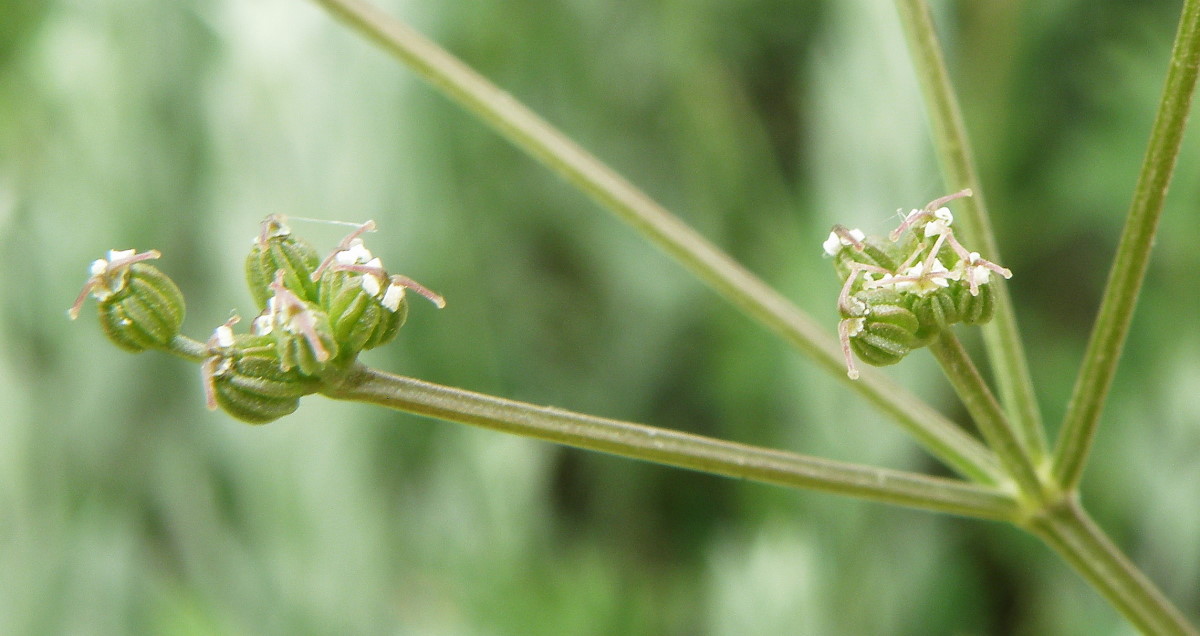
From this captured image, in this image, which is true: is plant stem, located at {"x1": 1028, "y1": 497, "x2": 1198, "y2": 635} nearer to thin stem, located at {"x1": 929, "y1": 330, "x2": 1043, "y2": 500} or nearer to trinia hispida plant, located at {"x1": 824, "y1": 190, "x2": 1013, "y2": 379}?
thin stem, located at {"x1": 929, "y1": 330, "x2": 1043, "y2": 500}

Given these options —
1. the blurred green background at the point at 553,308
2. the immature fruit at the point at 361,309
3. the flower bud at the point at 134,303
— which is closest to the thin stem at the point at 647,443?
the immature fruit at the point at 361,309

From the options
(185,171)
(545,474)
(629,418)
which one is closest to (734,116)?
(629,418)

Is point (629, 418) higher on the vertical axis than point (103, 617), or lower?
higher

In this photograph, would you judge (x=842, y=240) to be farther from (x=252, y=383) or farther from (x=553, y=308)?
(x=553, y=308)

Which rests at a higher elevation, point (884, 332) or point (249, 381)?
point (884, 332)

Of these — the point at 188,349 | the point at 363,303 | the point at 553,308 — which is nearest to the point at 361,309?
the point at 363,303

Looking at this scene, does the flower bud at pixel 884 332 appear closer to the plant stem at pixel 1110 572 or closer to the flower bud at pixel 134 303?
the plant stem at pixel 1110 572

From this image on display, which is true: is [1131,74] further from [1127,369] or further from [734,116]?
[734,116]

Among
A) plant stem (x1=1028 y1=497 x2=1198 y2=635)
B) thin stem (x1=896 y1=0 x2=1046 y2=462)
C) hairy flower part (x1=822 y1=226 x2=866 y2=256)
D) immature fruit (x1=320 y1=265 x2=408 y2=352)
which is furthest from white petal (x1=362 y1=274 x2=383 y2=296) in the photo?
plant stem (x1=1028 y1=497 x2=1198 y2=635)
